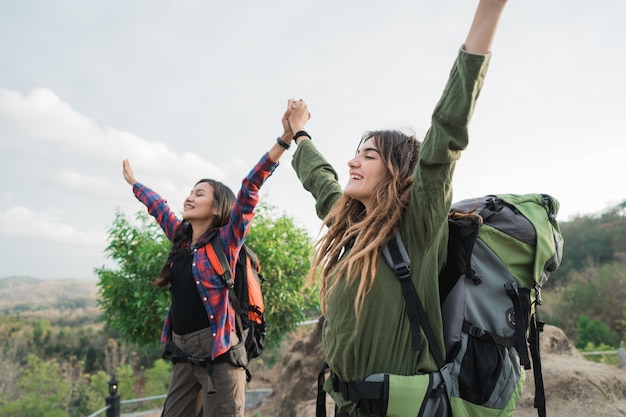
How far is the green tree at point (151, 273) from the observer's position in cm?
632

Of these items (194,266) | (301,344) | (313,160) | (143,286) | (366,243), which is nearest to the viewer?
(366,243)

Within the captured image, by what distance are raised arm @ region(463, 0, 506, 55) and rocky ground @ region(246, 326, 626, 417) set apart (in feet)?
11.6

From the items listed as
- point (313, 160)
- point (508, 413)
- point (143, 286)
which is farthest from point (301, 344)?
point (508, 413)

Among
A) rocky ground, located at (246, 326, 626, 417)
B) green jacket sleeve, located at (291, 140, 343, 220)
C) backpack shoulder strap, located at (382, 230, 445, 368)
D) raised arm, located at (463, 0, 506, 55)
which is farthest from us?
rocky ground, located at (246, 326, 626, 417)

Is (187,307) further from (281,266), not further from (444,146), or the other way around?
(281,266)

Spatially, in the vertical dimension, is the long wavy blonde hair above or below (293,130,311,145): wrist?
below

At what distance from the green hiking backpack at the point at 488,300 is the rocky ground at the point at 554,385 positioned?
2818mm

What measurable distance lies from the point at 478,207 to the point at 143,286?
5.58 meters

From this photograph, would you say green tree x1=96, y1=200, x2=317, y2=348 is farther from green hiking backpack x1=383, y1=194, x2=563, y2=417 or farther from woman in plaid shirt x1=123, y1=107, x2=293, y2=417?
green hiking backpack x1=383, y1=194, x2=563, y2=417

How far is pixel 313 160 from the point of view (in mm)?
2461

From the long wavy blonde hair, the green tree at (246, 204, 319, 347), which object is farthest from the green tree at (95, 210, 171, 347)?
the long wavy blonde hair

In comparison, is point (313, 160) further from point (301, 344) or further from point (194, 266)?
point (301, 344)

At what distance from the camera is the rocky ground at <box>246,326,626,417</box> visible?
195 inches

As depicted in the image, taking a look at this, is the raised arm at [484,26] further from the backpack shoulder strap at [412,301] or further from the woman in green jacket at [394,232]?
the backpack shoulder strap at [412,301]
